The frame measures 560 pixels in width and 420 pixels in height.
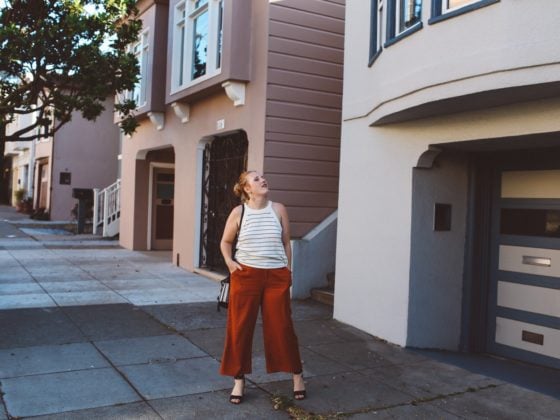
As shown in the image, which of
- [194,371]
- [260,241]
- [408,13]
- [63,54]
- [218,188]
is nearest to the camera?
[260,241]

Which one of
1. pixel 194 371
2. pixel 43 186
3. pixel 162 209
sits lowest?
pixel 194 371

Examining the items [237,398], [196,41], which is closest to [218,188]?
[196,41]

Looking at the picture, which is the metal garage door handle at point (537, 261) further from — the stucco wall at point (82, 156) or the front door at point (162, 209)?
the stucco wall at point (82, 156)

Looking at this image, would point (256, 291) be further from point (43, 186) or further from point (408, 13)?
point (43, 186)

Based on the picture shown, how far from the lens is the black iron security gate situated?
10.2 meters

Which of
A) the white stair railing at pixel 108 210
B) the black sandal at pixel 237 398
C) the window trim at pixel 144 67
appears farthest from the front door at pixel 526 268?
the white stair railing at pixel 108 210

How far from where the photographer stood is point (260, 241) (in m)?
4.36

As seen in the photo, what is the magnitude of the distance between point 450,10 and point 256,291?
10.1 feet

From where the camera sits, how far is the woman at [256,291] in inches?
171

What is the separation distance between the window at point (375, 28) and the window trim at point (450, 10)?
4.45 feet

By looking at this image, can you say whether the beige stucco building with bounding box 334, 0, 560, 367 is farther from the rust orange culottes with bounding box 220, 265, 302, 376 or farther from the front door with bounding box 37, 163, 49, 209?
the front door with bounding box 37, 163, 49, 209

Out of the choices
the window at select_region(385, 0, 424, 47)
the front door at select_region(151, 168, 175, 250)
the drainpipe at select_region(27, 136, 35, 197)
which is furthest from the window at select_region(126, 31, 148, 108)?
the drainpipe at select_region(27, 136, 35, 197)

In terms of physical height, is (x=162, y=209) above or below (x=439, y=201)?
below

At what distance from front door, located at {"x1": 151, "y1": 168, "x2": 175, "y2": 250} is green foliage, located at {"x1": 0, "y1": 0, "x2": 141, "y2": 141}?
4973 millimetres
